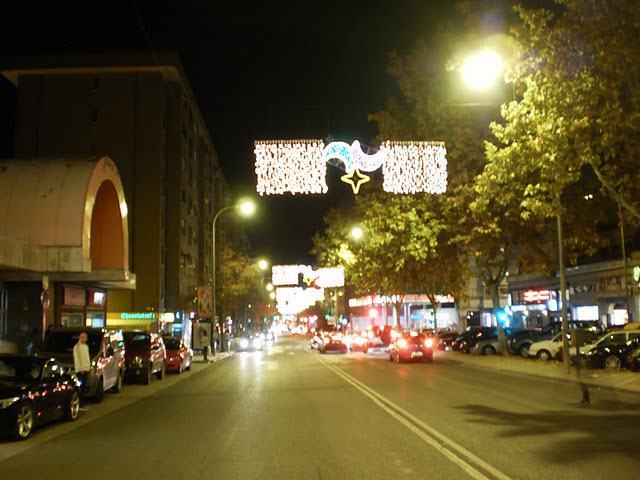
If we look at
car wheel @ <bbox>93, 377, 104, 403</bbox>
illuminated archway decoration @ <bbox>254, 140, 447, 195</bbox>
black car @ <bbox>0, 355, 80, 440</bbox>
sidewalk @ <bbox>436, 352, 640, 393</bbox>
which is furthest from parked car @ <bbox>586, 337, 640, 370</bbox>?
black car @ <bbox>0, 355, 80, 440</bbox>

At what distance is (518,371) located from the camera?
86.5 ft

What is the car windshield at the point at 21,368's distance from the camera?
13.0m

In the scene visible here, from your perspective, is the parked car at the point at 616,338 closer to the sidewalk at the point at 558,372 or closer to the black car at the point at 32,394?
the sidewalk at the point at 558,372

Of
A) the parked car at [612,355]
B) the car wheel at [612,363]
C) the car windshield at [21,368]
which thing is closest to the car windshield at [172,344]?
the car windshield at [21,368]

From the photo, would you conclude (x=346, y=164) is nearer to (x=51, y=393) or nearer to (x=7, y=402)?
(x=51, y=393)

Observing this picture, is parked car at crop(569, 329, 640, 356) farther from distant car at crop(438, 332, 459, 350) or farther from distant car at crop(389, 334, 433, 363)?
distant car at crop(438, 332, 459, 350)

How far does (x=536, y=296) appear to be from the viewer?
52688mm

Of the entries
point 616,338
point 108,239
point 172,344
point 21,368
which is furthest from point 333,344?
point 21,368

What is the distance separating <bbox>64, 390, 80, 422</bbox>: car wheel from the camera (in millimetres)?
13930

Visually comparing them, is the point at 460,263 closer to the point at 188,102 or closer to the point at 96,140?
the point at 96,140

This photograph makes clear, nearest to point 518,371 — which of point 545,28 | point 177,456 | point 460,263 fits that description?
point 460,263

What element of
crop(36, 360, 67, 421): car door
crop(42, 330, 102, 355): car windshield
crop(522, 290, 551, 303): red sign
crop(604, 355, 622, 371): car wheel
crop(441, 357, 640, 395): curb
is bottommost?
crop(441, 357, 640, 395): curb

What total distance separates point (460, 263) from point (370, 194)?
6236 mm

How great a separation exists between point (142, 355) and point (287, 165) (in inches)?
353
